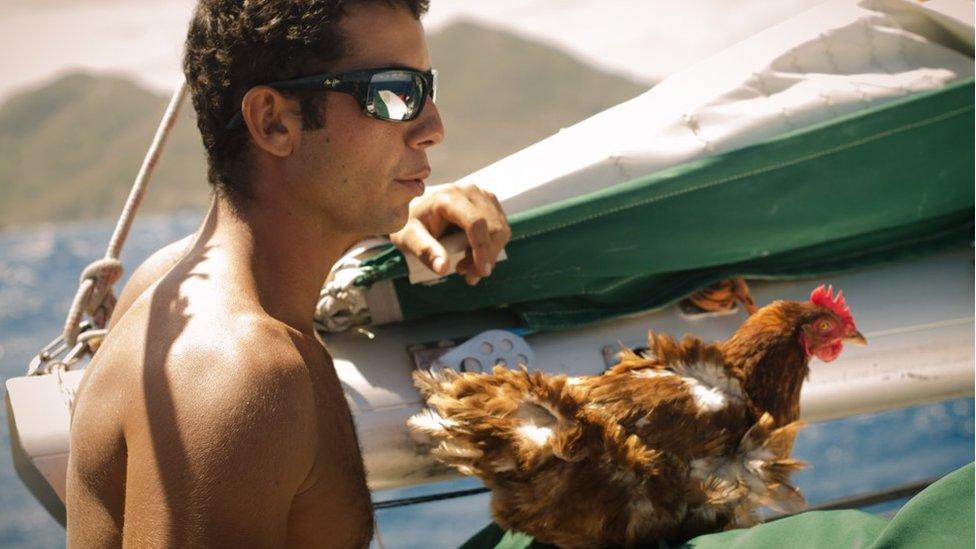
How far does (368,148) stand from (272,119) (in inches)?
7.2

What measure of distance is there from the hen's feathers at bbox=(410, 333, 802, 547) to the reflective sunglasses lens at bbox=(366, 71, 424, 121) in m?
0.53

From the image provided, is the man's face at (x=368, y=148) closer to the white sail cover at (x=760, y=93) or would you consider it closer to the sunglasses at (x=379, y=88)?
the sunglasses at (x=379, y=88)

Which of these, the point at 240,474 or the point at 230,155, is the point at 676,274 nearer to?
the point at 230,155

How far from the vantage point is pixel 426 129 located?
2.11 meters

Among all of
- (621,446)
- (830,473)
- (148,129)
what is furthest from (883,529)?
(148,129)

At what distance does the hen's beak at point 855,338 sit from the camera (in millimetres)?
2607

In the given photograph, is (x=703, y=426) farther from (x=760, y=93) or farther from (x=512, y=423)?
(x=760, y=93)

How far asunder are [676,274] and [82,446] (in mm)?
1637

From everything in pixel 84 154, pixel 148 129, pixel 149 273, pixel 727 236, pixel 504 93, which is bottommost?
pixel 727 236

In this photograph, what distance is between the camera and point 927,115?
290 cm

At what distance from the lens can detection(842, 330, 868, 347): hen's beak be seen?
103 inches

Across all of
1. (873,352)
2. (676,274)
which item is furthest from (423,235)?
(873,352)

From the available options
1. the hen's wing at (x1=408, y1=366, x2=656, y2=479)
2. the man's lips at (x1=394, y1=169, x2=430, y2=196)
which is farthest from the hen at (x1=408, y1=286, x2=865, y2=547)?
the man's lips at (x1=394, y1=169, x2=430, y2=196)

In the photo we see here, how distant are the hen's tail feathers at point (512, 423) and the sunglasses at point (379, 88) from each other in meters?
0.54
